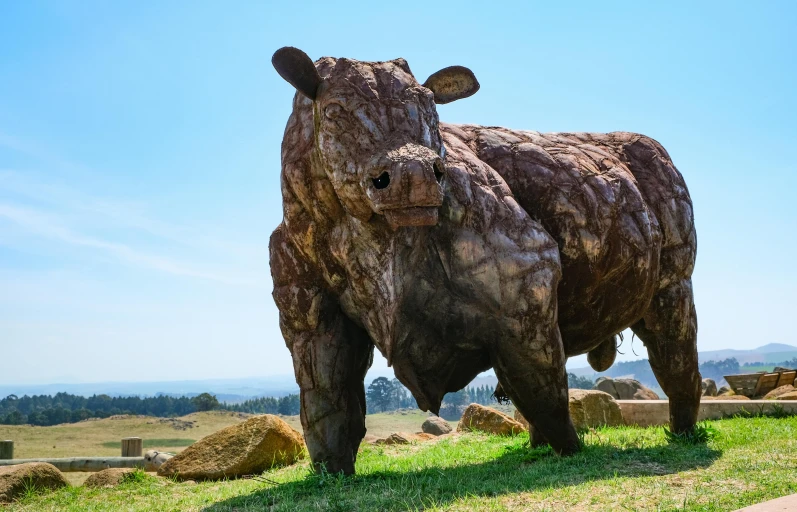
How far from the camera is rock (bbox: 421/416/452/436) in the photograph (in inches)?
515

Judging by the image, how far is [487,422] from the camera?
35.6ft

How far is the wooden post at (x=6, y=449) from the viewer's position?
10891 mm

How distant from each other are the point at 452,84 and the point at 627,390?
12604 millimetres

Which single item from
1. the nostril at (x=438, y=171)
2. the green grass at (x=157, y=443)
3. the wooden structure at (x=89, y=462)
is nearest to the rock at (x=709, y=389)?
the green grass at (x=157, y=443)

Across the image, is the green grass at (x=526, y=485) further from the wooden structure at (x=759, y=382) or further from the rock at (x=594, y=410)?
the wooden structure at (x=759, y=382)

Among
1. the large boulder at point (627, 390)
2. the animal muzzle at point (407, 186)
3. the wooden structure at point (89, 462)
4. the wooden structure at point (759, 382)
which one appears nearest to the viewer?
the animal muzzle at point (407, 186)

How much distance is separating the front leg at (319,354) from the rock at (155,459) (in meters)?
4.72

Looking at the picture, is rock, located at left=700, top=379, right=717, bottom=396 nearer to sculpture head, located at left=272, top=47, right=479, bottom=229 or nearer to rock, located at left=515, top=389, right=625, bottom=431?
rock, located at left=515, top=389, right=625, bottom=431

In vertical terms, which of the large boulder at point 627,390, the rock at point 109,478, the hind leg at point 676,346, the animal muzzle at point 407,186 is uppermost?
the animal muzzle at point 407,186

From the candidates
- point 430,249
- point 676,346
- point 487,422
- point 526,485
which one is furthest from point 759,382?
point 430,249

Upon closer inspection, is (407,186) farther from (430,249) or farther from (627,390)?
(627,390)

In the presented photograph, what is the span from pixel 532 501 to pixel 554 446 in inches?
68.8

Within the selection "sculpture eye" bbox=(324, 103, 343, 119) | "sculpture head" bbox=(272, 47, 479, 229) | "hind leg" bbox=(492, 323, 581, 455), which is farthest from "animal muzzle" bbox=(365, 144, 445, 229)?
"hind leg" bbox=(492, 323, 581, 455)

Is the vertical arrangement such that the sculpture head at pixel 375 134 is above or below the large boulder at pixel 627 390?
above
